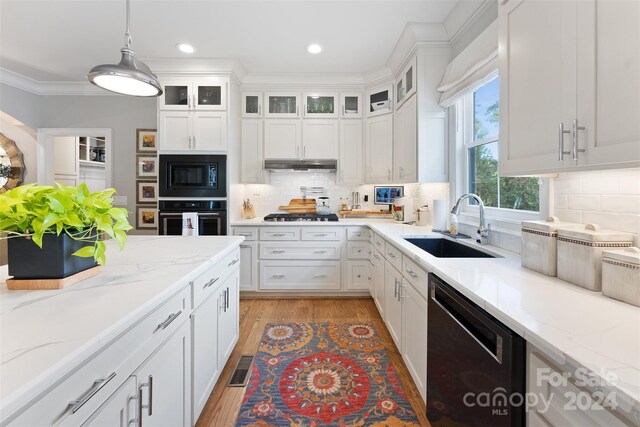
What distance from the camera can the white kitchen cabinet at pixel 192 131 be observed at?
11.4 feet

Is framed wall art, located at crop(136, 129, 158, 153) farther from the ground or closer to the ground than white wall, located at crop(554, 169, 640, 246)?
farther from the ground

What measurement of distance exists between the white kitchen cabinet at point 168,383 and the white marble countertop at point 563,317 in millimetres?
1205

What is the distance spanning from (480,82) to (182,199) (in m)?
3.17

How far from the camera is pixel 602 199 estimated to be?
1.28 m

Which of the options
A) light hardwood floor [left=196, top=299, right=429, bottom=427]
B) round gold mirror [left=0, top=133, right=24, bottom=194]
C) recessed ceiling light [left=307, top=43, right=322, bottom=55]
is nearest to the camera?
light hardwood floor [left=196, top=299, right=429, bottom=427]

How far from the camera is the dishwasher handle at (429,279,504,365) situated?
97 cm

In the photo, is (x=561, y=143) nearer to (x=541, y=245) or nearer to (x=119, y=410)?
(x=541, y=245)

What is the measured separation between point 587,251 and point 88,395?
166cm

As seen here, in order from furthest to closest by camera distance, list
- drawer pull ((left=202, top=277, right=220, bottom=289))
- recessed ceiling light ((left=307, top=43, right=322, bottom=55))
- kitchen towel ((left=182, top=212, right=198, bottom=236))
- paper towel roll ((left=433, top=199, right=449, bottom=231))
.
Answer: recessed ceiling light ((left=307, top=43, right=322, bottom=55))
kitchen towel ((left=182, top=212, right=198, bottom=236))
paper towel roll ((left=433, top=199, right=449, bottom=231))
drawer pull ((left=202, top=277, right=220, bottom=289))

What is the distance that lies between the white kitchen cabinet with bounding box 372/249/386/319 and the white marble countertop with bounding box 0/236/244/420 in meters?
1.77

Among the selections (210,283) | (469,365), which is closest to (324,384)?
(210,283)

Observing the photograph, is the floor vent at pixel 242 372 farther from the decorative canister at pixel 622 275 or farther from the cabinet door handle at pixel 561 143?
the cabinet door handle at pixel 561 143

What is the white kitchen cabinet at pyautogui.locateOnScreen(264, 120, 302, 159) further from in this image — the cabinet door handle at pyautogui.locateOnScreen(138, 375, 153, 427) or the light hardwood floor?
the cabinet door handle at pyautogui.locateOnScreen(138, 375, 153, 427)

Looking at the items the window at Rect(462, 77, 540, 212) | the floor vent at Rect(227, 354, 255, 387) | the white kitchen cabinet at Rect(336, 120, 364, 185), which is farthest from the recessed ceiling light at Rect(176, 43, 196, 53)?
the floor vent at Rect(227, 354, 255, 387)
